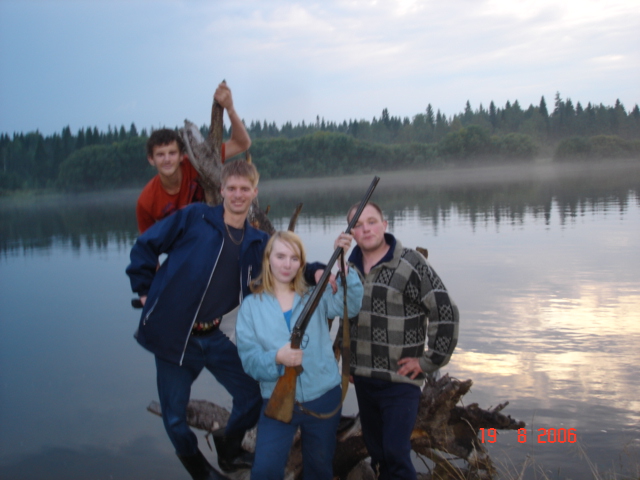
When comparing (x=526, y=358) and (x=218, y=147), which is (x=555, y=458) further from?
(x=218, y=147)

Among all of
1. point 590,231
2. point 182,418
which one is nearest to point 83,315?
point 182,418

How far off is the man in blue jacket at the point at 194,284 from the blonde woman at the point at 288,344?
339 millimetres

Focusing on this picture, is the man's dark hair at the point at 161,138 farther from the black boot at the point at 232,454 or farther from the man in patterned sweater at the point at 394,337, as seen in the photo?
the black boot at the point at 232,454

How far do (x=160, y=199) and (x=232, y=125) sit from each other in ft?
2.54

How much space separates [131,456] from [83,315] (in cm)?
793

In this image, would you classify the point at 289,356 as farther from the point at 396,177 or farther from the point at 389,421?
the point at 396,177

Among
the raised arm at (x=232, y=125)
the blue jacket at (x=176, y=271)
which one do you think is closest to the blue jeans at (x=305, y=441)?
the blue jacket at (x=176, y=271)

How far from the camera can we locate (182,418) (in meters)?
3.77

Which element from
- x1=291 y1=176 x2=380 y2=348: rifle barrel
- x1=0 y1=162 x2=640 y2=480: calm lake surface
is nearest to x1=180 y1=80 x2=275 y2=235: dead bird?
x1=0 y1=162 x2=640 y2=480: calm lake surface

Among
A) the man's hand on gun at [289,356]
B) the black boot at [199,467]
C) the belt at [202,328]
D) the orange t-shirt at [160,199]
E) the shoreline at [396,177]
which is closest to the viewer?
the man's hand on gun at [289,356]

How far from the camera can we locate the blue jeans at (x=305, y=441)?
126 inches

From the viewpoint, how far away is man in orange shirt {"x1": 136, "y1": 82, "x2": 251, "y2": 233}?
405 cm

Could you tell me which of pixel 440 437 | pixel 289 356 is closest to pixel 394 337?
pixel 289 356

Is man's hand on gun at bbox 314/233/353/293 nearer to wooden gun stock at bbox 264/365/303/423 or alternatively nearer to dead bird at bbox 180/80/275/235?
wooden gun stock at bbox 264/365/303/423
